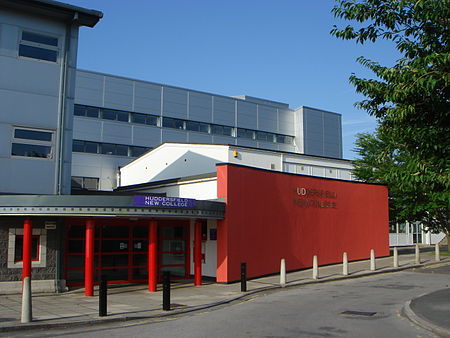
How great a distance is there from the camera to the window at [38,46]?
17.9m

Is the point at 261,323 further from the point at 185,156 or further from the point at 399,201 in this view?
the point at 399,201

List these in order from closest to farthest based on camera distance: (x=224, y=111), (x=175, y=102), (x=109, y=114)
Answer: (x=109, y=114) → (x=175, y=102) → (x=224, y=111)

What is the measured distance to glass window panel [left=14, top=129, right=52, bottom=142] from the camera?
693 inches

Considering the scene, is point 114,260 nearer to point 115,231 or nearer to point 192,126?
point 115,231

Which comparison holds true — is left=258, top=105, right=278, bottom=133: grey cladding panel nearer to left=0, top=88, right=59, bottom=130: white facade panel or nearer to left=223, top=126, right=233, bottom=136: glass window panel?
left=223, top=126, right=233, bottom=136: glass window panel

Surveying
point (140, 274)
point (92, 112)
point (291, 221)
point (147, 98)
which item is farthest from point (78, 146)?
point (291, 221)

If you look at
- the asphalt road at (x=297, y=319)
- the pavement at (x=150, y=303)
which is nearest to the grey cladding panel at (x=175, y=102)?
the pavement at (x=150, y=303)

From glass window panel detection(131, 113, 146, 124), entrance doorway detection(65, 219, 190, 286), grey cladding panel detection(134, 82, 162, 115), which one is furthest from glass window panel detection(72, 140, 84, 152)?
entrance doorway detection(65, 219, 190, 286)

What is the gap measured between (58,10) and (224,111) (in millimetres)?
34804

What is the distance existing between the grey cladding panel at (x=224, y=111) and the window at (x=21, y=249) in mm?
34884

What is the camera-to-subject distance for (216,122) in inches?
2019

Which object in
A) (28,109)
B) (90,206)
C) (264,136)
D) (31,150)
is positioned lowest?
(90,206)

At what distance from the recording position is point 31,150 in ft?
58.4

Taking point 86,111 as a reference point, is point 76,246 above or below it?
below
